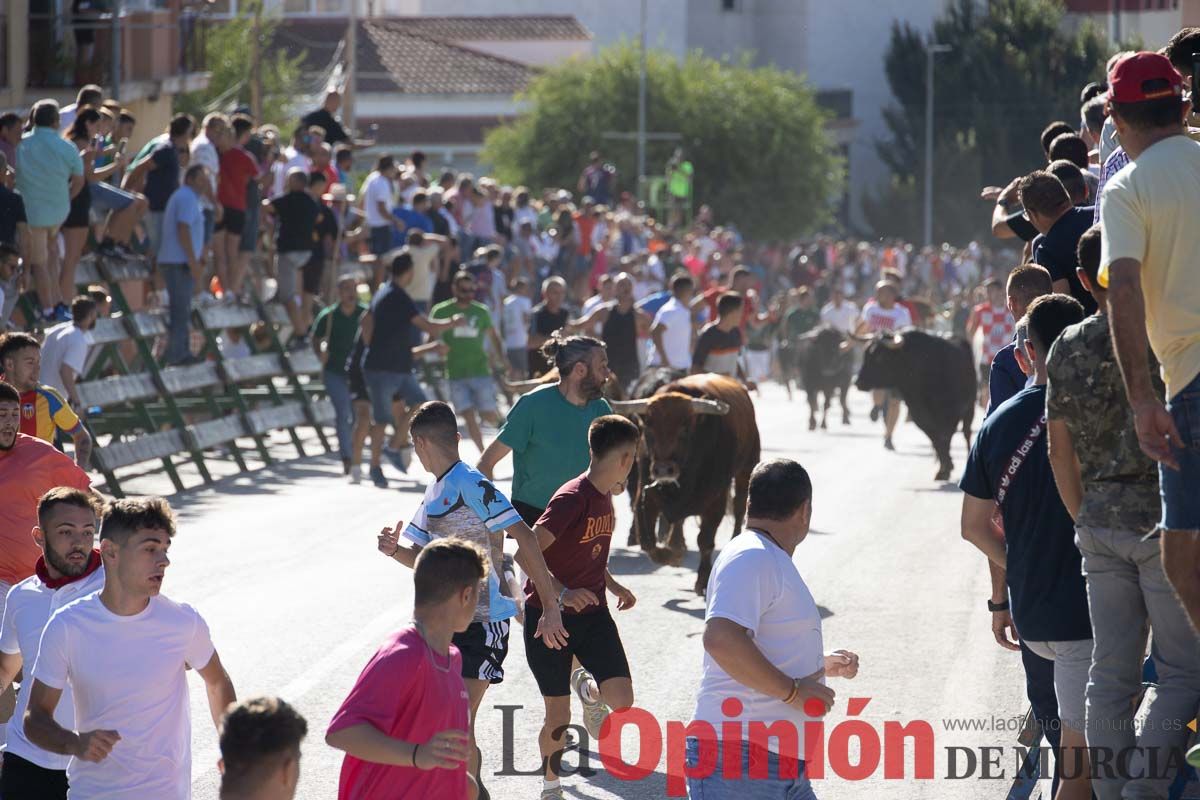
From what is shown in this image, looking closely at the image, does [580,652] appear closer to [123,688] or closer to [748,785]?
[748,785]

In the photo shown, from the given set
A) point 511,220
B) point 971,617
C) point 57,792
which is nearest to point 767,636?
point 57,792

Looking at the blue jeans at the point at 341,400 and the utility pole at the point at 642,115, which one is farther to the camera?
the utility pole at the point at 642,115

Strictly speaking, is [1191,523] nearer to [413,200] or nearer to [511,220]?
[413,200]

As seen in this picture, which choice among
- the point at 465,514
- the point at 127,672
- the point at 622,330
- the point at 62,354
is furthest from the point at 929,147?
the point at 127,672

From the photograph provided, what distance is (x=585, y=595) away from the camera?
8.07 meters

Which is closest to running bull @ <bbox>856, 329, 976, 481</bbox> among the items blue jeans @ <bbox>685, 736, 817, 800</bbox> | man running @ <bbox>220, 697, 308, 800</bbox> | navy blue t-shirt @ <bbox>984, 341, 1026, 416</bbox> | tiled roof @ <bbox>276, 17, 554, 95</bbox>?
navy blue t-shirt @ <bbox>984, 341, 1026, 416</bbox>

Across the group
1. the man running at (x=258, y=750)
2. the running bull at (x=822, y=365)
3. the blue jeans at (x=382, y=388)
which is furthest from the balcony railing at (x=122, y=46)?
the man running at (x=258, y=750)

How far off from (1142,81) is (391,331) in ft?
44.6

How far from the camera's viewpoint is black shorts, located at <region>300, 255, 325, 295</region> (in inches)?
900

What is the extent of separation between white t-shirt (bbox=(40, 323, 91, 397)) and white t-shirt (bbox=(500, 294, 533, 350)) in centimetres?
1076

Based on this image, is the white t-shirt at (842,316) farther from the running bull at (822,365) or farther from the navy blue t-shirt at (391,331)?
the navy blue t-shirt at (391,331)

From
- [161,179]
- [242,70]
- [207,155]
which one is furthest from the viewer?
[242,70]

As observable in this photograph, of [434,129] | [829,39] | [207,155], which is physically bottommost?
[207,155]

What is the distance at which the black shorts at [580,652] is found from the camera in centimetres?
810
